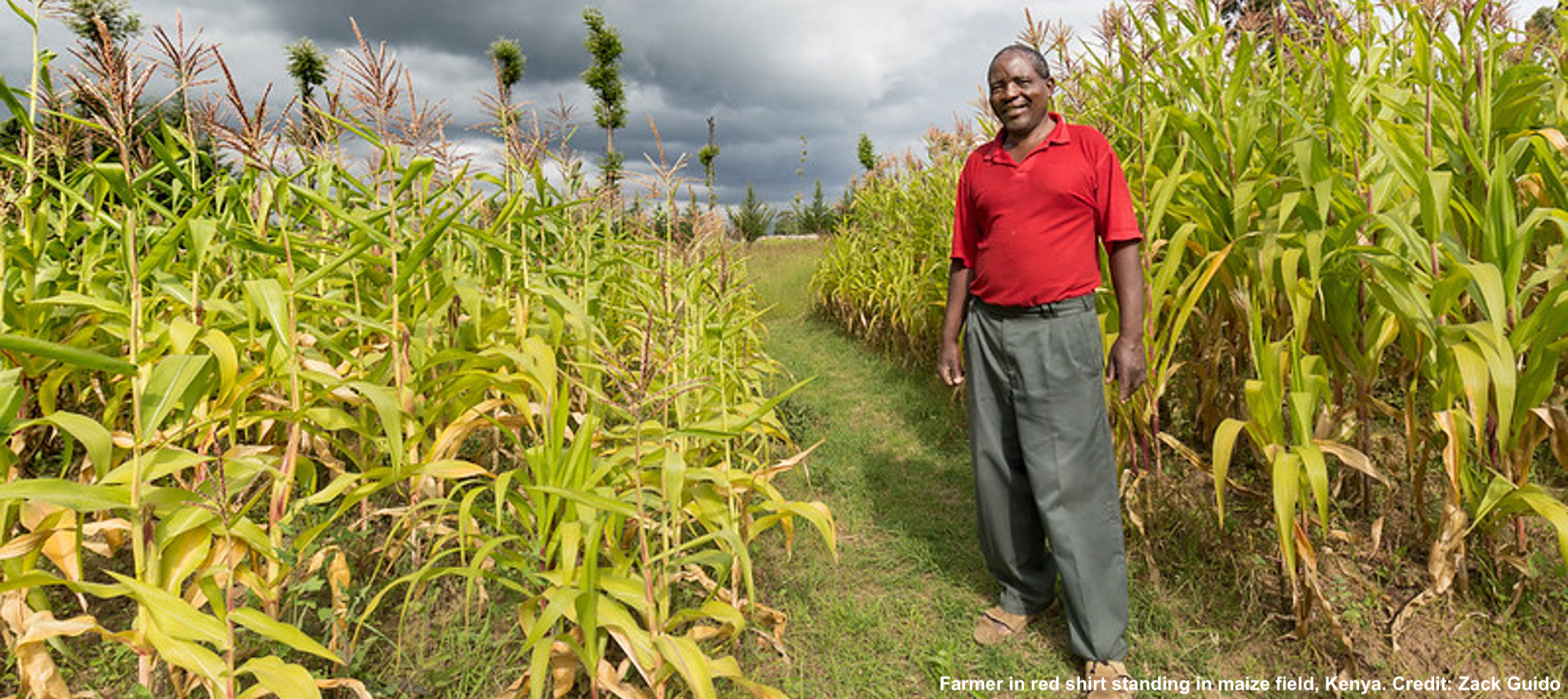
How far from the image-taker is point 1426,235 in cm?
173

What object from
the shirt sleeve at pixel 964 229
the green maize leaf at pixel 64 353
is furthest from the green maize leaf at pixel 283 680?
the shirt sleeve at pixel 964 229

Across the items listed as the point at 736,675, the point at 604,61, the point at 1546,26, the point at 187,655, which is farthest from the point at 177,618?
the point at 604,61

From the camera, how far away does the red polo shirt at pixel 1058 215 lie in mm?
1917

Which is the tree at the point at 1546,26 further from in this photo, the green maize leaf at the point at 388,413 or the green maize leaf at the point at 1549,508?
the green maize leaf at the point at 388,413

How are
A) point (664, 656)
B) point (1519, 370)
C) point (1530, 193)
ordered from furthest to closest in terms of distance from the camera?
1. point (1530, 193)
2. point (1519, 370)
3. point (664, 656)

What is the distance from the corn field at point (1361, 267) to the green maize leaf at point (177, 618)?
2083mm

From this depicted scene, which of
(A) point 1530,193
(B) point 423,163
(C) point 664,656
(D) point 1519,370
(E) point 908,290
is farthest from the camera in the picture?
(E) point 908,290

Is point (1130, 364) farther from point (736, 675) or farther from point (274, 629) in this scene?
point (274, 629)

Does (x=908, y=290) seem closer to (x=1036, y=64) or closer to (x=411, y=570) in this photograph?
(x=1036, y=64)

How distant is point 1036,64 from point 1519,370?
1485 mm

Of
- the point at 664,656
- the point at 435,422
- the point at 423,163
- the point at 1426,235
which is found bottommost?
the point at 664,656

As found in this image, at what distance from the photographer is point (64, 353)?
3.44 ft

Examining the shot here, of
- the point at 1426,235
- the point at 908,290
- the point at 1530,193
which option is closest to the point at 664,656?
the point at 1426,235

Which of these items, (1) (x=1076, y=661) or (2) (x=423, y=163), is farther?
(1) (x=1076, y=661)
